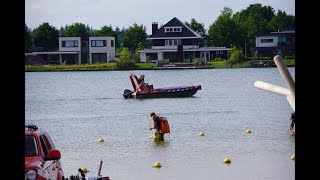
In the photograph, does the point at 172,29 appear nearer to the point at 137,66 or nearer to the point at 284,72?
the point at 137,66

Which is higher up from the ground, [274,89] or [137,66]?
[274,89]

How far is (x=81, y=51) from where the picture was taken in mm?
113562

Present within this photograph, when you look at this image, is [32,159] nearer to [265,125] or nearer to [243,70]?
[265,125]

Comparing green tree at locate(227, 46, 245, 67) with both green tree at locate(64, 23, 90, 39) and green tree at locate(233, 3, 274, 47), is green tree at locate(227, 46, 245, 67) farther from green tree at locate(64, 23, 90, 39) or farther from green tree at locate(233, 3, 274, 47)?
green tree at locate(64, 23, 90, 39)

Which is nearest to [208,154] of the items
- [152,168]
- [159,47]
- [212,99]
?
[152,168]

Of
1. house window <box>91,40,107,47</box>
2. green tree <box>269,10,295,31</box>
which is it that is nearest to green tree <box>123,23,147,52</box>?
house window <box>91,40,107,47</box>

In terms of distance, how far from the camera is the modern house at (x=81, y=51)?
113375 millimetres

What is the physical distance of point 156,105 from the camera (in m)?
55.2

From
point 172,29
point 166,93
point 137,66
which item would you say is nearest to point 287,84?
point 166,93

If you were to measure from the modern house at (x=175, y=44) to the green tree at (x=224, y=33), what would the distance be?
264cm

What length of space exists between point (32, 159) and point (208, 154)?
18.0 m

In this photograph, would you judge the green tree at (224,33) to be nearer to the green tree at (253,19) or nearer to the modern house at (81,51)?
the green tree at (253,19)

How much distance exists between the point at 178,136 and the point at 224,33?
277ft

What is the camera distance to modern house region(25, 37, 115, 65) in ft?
372
